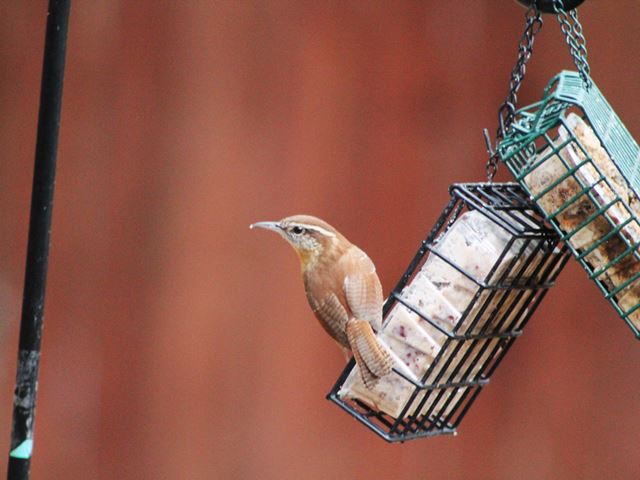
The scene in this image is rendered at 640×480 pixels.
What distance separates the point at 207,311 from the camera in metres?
4.30

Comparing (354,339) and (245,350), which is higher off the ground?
(354,339)

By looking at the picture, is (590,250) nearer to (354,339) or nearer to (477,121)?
(354,339)

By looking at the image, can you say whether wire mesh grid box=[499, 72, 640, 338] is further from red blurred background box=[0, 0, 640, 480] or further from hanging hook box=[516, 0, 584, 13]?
red blurred background box=[0, 0, 640, 480]

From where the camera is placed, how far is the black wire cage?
2465 millimetres

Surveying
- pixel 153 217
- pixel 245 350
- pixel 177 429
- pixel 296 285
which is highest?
pixel 153 217

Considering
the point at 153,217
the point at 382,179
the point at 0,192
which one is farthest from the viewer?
the point at 382,179

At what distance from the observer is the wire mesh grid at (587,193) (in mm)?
2320

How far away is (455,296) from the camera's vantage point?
254 centimetres

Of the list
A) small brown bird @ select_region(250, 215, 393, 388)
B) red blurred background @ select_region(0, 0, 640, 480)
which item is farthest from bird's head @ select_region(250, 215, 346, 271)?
red blurred background @ select_region(0, 0, 640, 480)

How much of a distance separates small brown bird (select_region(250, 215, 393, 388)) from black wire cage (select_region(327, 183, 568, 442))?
7 centimetres

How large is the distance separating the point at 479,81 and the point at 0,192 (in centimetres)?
228

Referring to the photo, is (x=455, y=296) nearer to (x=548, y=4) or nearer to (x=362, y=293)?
(x=362, y=293)

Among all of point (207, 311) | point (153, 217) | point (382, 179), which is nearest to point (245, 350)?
point (207, 311)

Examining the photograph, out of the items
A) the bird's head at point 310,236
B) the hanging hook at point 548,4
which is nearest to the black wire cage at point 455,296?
the bird's head at point 310,236
